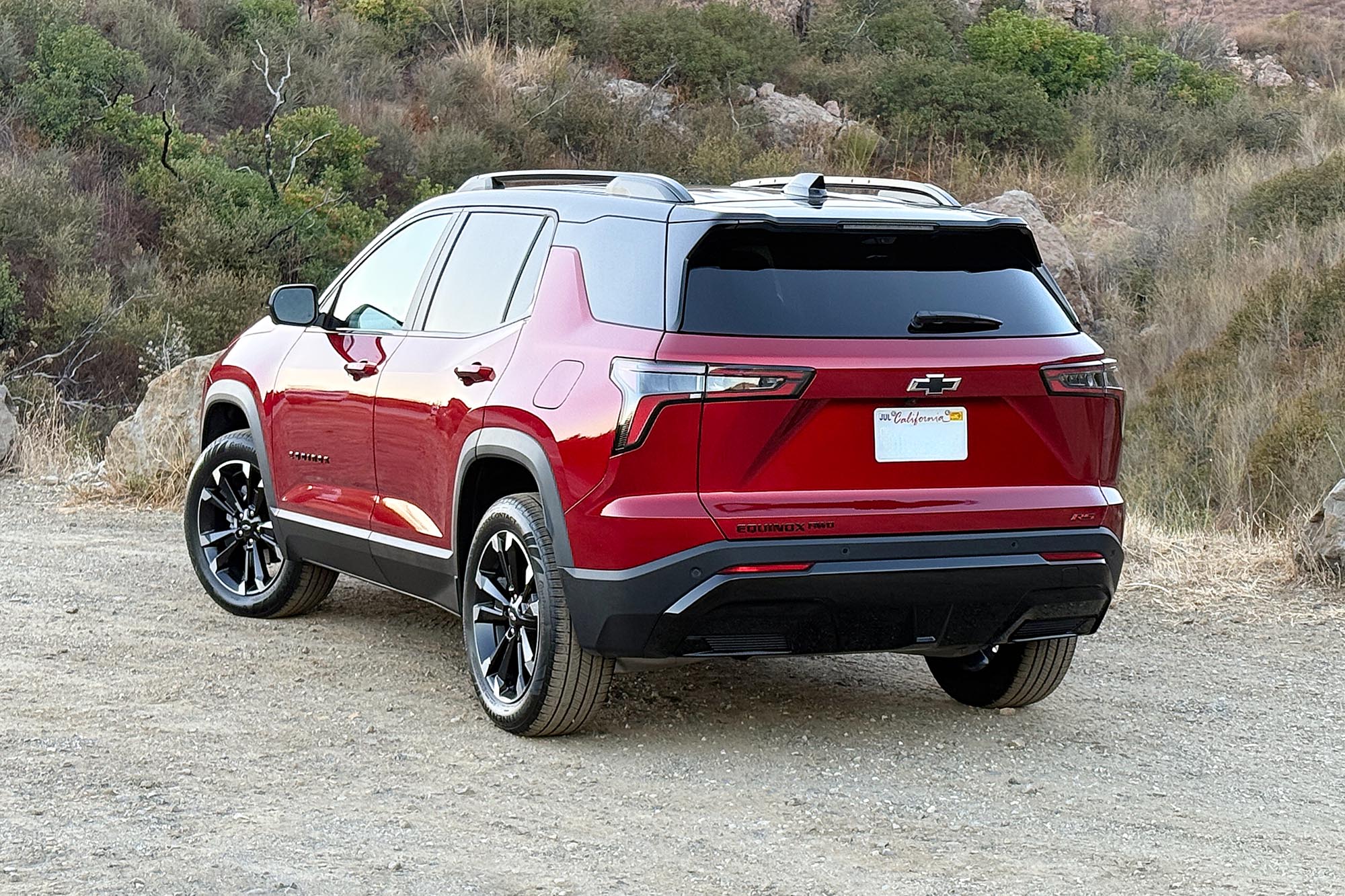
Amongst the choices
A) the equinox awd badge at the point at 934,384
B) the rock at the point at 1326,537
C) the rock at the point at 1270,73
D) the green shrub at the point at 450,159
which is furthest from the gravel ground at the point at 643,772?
the rock at the point at 1270,73

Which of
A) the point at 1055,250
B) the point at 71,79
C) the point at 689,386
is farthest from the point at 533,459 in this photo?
the point at 71,79

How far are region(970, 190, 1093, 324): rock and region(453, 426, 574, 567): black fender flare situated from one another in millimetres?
12661

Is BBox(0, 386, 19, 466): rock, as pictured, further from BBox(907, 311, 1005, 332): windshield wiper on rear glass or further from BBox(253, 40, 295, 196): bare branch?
BBox(907, 311, 1005, 332): windshield wiper on rear glass

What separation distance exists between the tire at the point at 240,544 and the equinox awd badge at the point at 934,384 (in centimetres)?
324

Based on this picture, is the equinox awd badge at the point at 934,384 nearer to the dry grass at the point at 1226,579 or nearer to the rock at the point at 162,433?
the dry grass at the point at 1226,579

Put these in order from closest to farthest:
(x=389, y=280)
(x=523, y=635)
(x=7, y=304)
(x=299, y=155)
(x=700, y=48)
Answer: (x=523, y=635) < (x=389, y=280) < (x=7, y=304) < (x=299, y=155) < (x=700, y=48)

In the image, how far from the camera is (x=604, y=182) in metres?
5.98

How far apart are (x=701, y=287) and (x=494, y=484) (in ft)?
3.74

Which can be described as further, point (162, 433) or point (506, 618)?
point (162, 433)

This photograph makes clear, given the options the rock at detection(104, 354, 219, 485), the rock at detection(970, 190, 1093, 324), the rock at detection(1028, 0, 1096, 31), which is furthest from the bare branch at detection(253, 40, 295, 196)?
the rock at detection(1028, 0, 1096, 31)

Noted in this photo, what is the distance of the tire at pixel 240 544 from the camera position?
7.16 m

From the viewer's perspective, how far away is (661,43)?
24109 millimetres

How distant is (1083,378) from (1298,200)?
43.7 feet

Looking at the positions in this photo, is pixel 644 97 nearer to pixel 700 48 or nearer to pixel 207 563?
pixel 700 48
